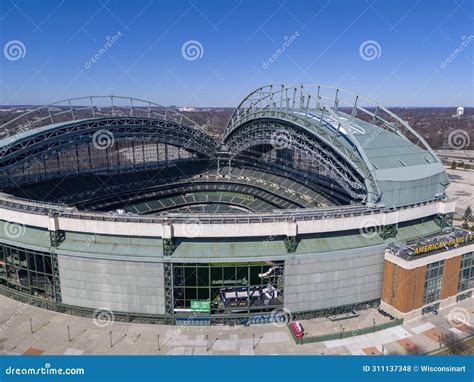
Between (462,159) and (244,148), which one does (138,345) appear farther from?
(462,159)

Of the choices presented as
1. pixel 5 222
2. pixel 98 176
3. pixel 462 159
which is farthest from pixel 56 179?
pixel 462 159

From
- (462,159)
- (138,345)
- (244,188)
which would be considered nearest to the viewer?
(138,345)
